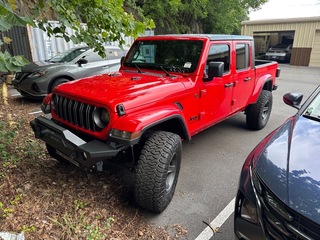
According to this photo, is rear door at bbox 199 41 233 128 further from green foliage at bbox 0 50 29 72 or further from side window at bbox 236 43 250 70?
green foliage at bbox 0 50 29 72

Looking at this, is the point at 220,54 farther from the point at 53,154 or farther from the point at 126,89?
the point at 53,154

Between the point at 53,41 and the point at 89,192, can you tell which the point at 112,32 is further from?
the point at 53,41

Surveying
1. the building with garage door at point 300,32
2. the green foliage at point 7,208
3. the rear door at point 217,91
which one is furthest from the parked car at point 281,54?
the green foliage at point 7,208

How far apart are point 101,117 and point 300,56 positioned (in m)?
19.4

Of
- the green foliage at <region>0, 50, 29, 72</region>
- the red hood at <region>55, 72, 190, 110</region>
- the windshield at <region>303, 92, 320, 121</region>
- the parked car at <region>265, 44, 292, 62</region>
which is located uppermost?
the green foliage at <region>0, 50, 29, 72</region>

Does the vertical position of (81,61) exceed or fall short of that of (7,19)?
it falls short

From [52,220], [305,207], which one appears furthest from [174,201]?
[305,207]

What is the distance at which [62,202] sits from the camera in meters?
2.76

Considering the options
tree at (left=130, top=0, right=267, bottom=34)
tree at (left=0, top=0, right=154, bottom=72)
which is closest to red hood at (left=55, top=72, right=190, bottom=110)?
tree at (left=0, top=0, right=154, bottom=72)

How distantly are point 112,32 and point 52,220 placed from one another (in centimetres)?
278

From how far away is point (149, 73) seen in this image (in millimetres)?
3699

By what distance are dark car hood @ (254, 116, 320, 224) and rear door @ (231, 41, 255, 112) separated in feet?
6.24

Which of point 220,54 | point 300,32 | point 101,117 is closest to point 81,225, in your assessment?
point 101,117

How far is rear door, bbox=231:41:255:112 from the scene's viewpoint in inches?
170
